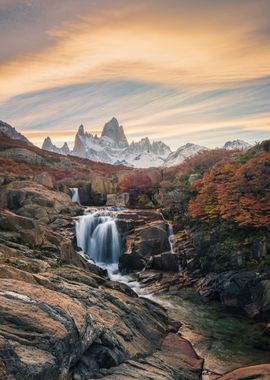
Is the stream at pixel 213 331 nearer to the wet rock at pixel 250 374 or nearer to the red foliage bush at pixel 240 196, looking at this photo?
the wet rock at pixel 250 374

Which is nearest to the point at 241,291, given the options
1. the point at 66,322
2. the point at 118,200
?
the point at 66,322

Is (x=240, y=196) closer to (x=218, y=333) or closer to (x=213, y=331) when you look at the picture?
(x=213, y=331)

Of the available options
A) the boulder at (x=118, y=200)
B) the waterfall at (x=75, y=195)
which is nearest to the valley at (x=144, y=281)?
the boulder at (x=118, y=200)

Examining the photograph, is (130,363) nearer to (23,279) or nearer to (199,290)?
(23,279)

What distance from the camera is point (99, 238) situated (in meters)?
38.9

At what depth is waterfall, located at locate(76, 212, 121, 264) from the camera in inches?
1469

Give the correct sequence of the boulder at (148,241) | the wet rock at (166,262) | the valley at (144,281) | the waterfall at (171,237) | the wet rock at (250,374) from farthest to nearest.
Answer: the waterfall at (171,237), the boulder at (148,241), the wet rock at (166,262), the wet rock at (250,374), the valley at (144,281)

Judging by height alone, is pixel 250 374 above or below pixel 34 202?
below

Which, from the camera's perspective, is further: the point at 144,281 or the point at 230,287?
the point at 144,281

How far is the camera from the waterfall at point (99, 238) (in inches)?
1469

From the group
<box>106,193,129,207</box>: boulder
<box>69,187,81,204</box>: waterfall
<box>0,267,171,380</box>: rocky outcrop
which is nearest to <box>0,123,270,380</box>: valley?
<box>0,267,171,380</box>: rocky outcrop

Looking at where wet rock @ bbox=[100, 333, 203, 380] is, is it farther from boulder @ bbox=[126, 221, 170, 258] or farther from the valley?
boulder @ bbox=[126, 221, 170, 258]

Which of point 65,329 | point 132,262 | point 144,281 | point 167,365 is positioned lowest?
Result: point 144,281

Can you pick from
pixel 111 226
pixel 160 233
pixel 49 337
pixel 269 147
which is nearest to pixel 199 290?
pixel 160 233
